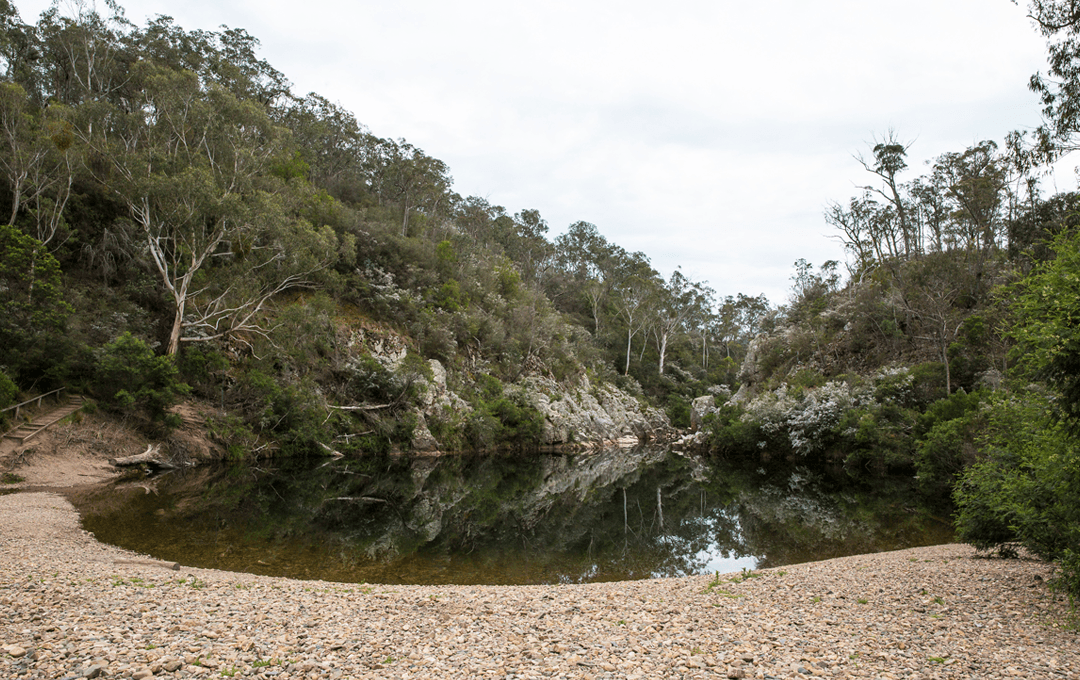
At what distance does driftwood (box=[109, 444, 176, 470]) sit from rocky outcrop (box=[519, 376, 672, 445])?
72.3 ft

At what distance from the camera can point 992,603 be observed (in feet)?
21.5

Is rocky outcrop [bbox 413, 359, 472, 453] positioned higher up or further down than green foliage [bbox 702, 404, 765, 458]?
higher up

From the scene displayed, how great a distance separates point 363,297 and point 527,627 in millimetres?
32079

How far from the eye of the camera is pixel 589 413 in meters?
44.4

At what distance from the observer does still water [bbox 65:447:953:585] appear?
35.3ft

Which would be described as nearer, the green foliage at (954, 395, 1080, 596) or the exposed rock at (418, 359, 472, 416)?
the green foliage at (954, 395, 1080, 596)

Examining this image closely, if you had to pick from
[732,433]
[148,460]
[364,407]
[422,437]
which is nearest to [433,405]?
[422,437]

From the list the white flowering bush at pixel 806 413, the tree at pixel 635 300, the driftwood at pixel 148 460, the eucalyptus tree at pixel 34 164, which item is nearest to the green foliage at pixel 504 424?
the white flowering bush at pixel 806 413

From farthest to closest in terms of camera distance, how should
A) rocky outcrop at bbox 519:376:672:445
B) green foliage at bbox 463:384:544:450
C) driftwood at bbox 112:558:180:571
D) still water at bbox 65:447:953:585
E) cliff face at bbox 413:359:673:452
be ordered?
1. rocky outcrop at bbox 519:376:672:445
2. green foliage at bbox 463:384:544:450
3. cliff face at bbox 413:359:673:452
4. still water at bbox 65:447:953:585
5. driftwood at bbox 112:558:180:571

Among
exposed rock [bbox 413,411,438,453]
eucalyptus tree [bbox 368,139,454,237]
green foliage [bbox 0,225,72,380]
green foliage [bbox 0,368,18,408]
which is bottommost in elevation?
exposed rock [bbox 413,411,438,453]

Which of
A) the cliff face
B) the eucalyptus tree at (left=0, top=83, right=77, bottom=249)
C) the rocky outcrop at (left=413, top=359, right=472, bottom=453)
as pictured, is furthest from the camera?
the cliff face

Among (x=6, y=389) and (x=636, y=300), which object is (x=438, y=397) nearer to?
(x=6, y=389)

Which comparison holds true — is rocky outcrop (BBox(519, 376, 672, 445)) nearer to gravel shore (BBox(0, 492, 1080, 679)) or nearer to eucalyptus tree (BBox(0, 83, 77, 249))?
eucalyptus tree (BBox(0, 83, 77, 249))

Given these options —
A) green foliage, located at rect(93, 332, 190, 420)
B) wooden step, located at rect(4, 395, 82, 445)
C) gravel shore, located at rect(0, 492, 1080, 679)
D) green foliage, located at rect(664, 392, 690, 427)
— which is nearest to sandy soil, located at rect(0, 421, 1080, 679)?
gravel shore, located at rect(0, 492, 1080, 679)
